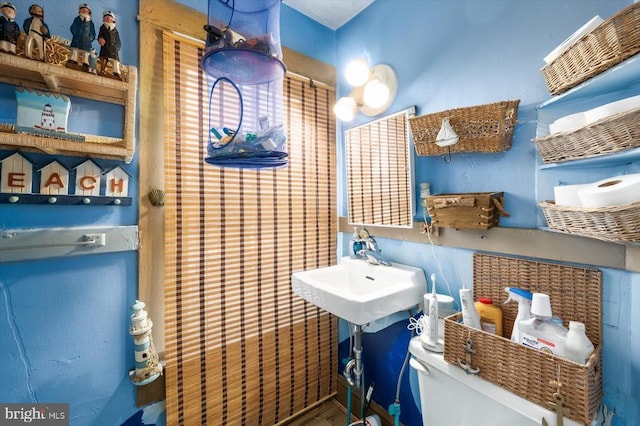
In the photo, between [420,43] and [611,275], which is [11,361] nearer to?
[611,275]

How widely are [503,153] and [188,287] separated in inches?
58.5

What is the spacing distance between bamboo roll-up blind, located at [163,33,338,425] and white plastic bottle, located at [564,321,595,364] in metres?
1.23

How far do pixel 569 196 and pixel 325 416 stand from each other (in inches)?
67.8

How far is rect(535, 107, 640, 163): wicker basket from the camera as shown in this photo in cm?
62

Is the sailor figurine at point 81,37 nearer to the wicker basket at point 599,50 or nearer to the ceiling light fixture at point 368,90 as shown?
the ceiling light fixture at point 368,90

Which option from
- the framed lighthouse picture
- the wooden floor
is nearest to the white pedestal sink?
the wooden floor

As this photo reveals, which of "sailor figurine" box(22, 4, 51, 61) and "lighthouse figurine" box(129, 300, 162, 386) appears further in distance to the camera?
"lighthouse figurine" box(129, 300, 162, 386)

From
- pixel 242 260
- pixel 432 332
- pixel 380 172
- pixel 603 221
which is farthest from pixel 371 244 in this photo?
pixel 603 221

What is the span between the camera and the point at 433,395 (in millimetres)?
1010

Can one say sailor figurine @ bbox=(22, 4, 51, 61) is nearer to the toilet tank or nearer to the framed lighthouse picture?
the framed lighthouse picture

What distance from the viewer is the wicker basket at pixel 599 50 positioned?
1.99 ft

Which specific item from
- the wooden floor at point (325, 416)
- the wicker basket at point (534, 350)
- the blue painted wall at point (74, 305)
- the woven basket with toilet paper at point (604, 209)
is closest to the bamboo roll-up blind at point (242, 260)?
the wooden floor at point (325, 416)

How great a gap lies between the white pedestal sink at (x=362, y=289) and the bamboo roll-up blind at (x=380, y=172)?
26cm

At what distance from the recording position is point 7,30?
2.80 ft
